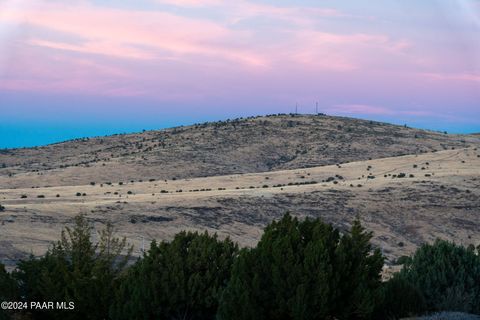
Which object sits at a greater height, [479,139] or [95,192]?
[479,139]

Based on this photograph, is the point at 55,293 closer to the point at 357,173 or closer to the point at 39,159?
the point at 357,173

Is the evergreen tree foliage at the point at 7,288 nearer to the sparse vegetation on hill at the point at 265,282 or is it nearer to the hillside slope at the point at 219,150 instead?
the sparse vegetation on hill at the point at 265,282

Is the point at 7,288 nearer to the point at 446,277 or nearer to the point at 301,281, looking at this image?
the point at 301,281

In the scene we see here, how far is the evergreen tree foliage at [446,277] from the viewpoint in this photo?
14375 millimetres

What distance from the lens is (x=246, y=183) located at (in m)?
63.4

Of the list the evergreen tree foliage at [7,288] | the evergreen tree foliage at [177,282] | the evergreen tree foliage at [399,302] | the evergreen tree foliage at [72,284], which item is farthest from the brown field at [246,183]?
the evergreen tree foliage at [399,302]

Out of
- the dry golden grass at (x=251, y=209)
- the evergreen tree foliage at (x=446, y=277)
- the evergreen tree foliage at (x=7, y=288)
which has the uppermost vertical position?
the evergreen tree foliage at (x=446, y=277)

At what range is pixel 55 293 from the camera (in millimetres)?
14453

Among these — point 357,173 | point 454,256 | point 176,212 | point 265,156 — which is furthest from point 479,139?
point 454,256

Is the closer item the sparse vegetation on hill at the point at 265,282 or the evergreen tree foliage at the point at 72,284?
the sparse vegetation on hill at the point at 265,282

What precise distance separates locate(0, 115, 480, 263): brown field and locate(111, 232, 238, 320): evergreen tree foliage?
612 inches

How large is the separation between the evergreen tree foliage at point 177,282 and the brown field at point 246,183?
1554 cm

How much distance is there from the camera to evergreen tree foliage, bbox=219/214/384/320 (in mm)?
12516

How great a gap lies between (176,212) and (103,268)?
26.5 meters
